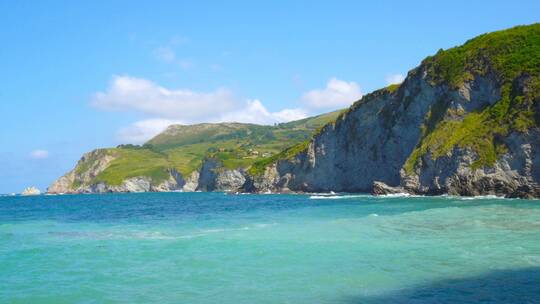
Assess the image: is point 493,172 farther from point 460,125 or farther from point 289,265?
point 289,265

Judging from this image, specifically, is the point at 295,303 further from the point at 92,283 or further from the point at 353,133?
the point at 353,133

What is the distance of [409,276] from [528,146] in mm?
57868

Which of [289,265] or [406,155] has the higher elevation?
[406,155]

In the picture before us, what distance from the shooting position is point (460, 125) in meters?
82.6

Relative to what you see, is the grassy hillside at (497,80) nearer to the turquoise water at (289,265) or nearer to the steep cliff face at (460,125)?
the steep cliff face at (460,125)

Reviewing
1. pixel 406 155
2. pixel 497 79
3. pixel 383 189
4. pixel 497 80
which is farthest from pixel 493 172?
pixel 406 155

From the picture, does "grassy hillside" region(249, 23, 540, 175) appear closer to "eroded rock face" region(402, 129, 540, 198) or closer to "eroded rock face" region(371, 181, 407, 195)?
"eroded rock face" region(402, 129, 540, 198)

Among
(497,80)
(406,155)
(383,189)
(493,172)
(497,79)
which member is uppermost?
(497,79)

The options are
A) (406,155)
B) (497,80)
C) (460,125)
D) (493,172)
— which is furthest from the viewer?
(406,155)

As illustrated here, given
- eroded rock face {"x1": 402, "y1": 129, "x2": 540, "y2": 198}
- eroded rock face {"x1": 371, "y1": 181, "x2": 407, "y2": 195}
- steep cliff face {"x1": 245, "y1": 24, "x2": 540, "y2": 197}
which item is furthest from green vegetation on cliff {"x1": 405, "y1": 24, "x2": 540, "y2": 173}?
eroded rock face {"x1": 371, "y1": 181, "x2": 407, "y2": 195}

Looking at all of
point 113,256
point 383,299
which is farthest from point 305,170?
point 383,299

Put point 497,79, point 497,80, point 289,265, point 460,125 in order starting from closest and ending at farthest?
1. point 289,265
2. point 497,80
3. point 497,79
4. point 460,125

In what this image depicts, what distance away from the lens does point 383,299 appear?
54.5 feet

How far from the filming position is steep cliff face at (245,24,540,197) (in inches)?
2820
